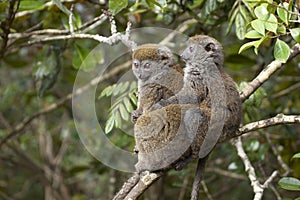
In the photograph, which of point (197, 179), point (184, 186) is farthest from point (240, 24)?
point (184, 186)

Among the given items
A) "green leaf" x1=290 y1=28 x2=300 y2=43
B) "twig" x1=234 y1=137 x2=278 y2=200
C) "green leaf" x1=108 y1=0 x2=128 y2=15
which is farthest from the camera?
"green leaf" x1=108 y1=0 x2=128 y2=15

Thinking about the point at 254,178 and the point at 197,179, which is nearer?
the point at 197,179

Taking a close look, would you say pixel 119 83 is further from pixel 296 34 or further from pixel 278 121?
pixel 296 34

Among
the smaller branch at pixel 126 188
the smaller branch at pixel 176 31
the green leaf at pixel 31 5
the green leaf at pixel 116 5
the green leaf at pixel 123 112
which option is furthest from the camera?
the smaller branch at pixel 176 31

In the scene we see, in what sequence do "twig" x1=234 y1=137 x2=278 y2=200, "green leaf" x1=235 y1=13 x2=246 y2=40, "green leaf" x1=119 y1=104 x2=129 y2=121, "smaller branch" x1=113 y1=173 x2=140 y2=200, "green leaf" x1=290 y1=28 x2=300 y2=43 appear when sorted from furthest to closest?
"green leaf" x1=235 y1=13 x2=246 y2=40
"green leaf" x1=119 y1=104 x2=129 y2=121
"twig" x1=234 y1=137 x2=278 y2=200
"smaller branch" x1=113 y1=173 x2=140 y2=200
"green leaf" x1=290 y1=28 x2=300 y2=43

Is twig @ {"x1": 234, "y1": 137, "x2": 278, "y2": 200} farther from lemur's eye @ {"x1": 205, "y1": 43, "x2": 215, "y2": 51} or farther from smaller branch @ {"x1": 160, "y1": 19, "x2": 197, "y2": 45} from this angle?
smaller branch @ {"x1": 160, "y1": 19, "x2": 197, "y2": 45}

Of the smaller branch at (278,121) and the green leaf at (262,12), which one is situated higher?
the green leaf at (262,12)

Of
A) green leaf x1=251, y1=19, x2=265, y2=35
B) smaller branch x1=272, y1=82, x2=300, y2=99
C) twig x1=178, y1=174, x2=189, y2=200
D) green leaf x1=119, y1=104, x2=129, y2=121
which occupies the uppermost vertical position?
green leaf x1=251, y1=19, x2=265, y2=35

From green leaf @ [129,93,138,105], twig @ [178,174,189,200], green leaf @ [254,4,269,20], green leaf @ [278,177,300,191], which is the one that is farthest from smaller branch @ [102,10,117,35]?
twig @ [178,174,189,200]

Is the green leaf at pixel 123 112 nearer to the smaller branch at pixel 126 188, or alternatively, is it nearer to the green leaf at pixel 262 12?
the smaller branch at pixel 126 188

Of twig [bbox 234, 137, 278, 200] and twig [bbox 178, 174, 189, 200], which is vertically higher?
twig [bbox 234, 137, 278, 200]

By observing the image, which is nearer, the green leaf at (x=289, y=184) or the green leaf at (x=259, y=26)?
the green leaf at (x=259, y=26)

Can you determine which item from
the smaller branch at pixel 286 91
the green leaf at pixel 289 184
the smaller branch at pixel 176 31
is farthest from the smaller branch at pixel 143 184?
the smaller branch at pixel 286 91

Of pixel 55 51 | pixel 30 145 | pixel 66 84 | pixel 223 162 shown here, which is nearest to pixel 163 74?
pixel 55 51
